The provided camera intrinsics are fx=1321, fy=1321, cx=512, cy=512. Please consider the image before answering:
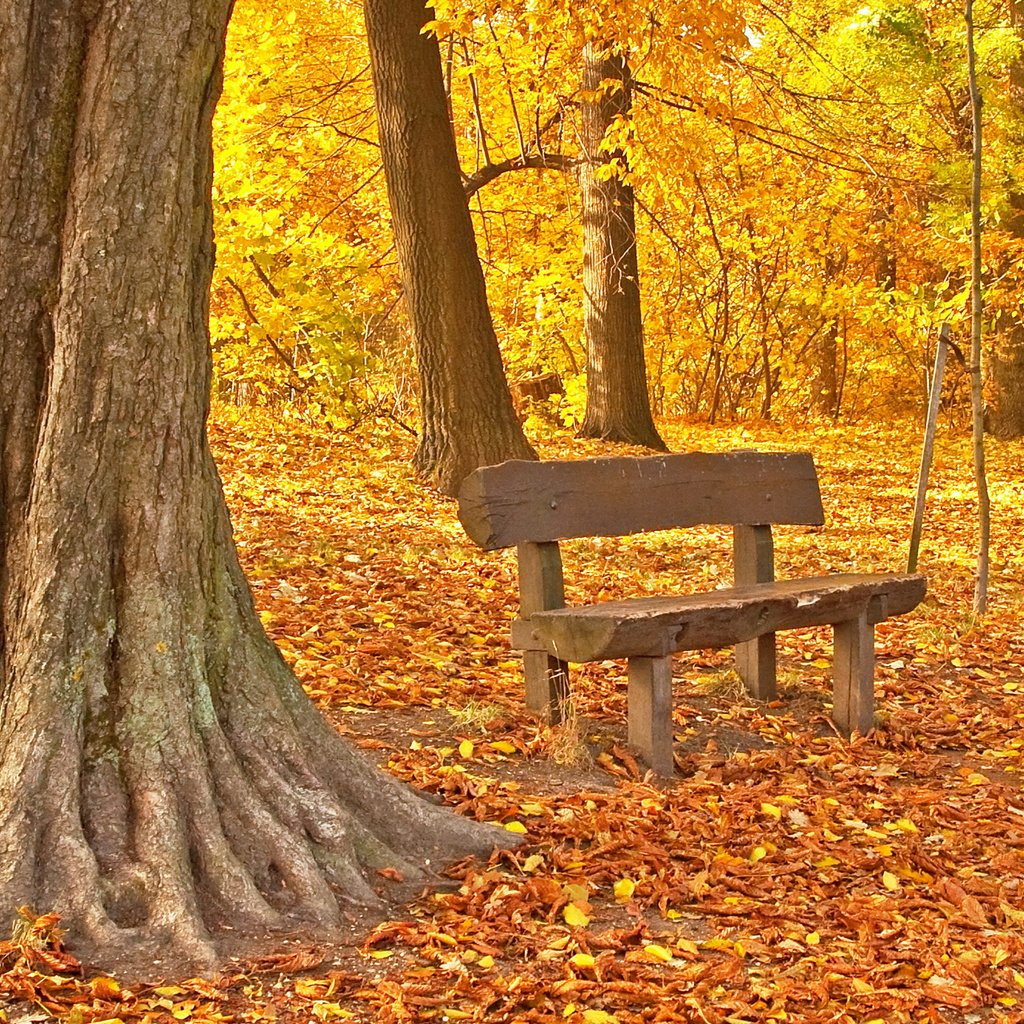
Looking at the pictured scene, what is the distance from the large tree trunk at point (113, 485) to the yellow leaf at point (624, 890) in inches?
27.4

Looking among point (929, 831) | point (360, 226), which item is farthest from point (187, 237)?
point (360, 226)

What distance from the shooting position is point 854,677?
565cm

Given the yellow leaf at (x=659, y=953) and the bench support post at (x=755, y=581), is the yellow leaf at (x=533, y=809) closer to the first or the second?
the yellow leaf at (x=659, y=953)

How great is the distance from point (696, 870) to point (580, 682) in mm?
2123

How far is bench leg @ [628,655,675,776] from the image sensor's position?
4.84 m

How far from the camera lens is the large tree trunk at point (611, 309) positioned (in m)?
13.1

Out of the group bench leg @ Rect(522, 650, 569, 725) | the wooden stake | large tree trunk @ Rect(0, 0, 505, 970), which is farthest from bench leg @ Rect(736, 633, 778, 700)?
large tree trunk @ Rect(0, 0, 505, 970)

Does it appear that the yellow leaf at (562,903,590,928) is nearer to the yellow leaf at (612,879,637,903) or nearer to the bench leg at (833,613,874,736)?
the yellow leaf at (612,879,637,903)

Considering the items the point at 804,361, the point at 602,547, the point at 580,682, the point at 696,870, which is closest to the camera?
the point at 696,870

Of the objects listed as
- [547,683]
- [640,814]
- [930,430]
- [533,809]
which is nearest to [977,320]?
[930,430]

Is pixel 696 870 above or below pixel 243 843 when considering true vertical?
below

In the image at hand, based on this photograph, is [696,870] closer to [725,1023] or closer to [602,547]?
[725,1023]

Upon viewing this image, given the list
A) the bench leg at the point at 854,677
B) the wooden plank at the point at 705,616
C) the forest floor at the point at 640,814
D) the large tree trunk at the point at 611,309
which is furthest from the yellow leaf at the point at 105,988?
the large tree trunk at the point at 611,309

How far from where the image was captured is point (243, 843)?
350 centimetres
